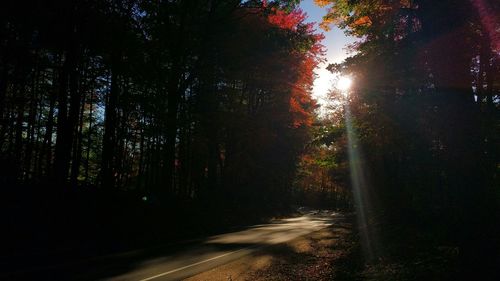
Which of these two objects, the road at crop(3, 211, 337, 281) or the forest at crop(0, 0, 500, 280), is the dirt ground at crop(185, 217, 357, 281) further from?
the forest at crop(0, 0, 500, 280)

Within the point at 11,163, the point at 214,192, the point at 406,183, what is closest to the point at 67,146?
the point at 11,163

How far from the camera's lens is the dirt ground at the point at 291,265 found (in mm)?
8820

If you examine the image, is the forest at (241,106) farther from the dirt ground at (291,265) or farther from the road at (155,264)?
the road at (155,264)

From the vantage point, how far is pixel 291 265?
10281 millimetres

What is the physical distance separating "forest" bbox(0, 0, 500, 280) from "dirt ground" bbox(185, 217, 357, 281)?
1.22m

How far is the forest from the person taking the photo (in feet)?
23.8

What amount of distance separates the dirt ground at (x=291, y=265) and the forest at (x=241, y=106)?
3.99 ft

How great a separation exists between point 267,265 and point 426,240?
15.8 ft

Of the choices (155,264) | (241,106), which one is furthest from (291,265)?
(241,106)

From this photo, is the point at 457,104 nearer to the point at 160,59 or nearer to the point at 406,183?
the point at 406,183

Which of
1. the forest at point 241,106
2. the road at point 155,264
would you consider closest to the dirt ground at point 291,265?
the road at point 155,264

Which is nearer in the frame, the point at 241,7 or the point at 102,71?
the point at 102,71

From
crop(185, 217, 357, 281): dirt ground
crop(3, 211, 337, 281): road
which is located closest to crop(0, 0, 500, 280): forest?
crop(185, 217, 357, 281): dirt ground

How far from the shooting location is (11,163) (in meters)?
16.1
